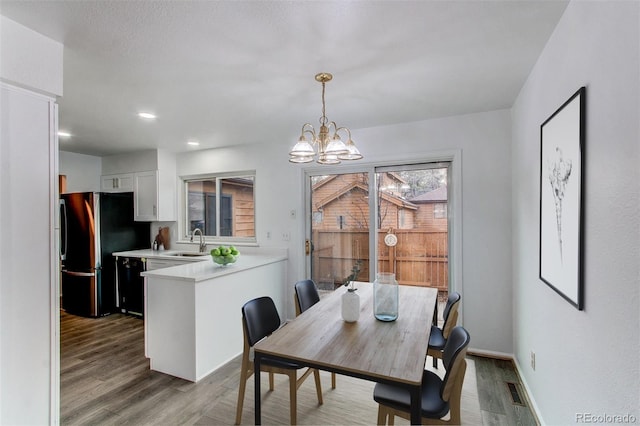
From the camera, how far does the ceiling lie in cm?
151

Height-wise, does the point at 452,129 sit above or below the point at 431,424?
above

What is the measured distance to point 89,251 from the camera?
13.7ft

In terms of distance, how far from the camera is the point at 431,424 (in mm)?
1433

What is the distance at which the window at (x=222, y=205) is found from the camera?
442 cm

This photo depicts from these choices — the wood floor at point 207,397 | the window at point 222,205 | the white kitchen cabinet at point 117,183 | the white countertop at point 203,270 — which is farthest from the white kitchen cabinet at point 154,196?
the wood floor at point 207,397

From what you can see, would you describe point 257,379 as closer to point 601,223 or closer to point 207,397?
point 207,397

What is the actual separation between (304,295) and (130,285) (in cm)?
298

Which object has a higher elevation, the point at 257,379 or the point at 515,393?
the point at 257,379

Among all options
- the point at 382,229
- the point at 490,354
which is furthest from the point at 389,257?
the point at 490,354

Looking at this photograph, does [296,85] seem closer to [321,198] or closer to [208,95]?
[208,95]

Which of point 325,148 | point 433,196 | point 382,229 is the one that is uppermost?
point 325,148

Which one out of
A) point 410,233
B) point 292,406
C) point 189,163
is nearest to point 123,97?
point 189,163

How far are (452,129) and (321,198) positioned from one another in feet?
5.49

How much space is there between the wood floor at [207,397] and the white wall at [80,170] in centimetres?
286
